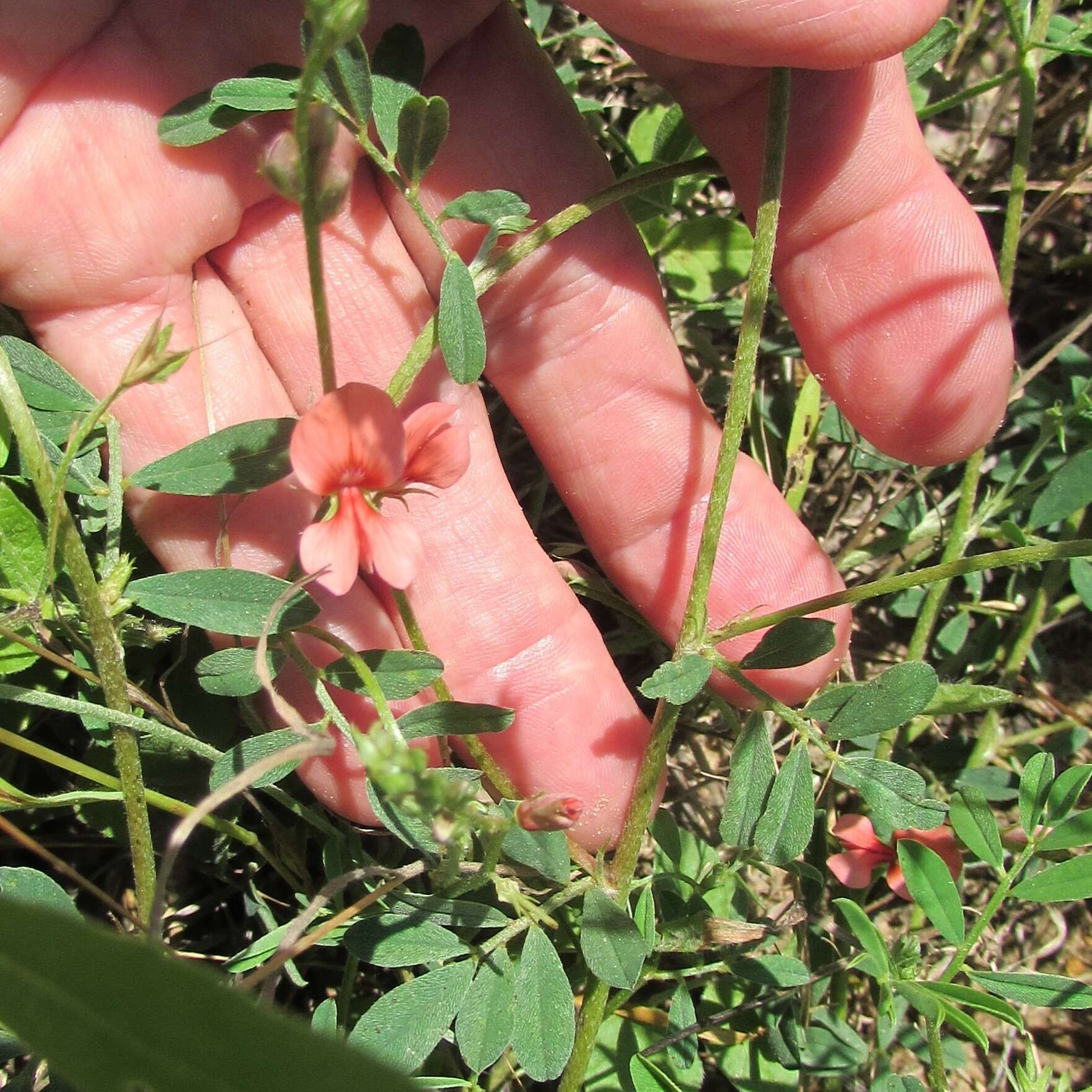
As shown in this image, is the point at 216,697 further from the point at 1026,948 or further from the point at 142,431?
the point at 1026,948

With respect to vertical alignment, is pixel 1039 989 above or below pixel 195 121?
below

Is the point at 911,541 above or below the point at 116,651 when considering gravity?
below

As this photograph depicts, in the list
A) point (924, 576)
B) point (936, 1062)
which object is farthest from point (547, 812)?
point (936, 1062)

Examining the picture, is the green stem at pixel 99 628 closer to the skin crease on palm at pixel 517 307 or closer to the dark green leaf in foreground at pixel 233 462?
the dark green leaf in foreground at pixel 233 462

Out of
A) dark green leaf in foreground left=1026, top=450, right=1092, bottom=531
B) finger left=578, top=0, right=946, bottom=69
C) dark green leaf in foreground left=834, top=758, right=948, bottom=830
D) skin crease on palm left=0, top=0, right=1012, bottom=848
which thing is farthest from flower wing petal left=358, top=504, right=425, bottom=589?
dark green leaf in foreground left=1026, top=450, right=1092, bottom=531

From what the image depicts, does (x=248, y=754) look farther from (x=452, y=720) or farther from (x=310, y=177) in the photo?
(x=310, y=177)

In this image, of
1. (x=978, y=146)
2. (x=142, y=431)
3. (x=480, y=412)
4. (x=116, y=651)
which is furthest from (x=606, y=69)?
(x=116, y=651)
